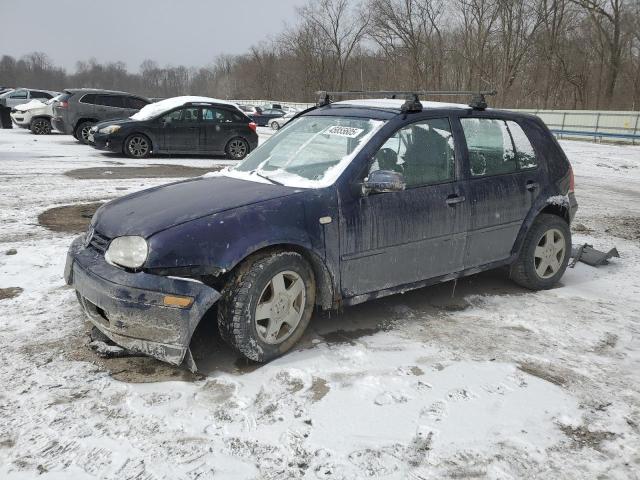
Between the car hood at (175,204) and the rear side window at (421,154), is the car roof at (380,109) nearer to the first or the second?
the rear side window at (421,154)

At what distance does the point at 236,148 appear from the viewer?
15.1m

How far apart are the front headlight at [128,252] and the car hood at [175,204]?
5cm

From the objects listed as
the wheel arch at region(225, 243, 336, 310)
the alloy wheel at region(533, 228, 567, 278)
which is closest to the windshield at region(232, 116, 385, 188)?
the wheel arch at region(225, 243, 336, 310)

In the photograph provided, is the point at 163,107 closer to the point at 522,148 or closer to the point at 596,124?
the point at 522,148

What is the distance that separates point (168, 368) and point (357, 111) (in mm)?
2381

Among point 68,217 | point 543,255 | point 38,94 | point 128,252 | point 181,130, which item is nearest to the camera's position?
point 128,252

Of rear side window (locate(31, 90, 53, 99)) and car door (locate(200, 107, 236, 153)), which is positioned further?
rear side window (locate(31, 90, 53, 99))

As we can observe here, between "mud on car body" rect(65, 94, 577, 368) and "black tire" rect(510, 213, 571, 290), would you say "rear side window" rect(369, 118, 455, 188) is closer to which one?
"mud on car body" rect(65, 94, 577, 368)

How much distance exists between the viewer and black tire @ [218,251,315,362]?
324 cm

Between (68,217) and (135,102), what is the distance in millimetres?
11241

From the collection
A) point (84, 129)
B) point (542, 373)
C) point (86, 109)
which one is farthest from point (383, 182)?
point (84, 129)

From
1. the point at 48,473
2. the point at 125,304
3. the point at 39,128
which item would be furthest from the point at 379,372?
the point at 39,128

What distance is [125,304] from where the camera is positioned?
310 cm

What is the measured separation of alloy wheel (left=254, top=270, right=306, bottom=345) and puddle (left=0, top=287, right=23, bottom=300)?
7.41 feet
